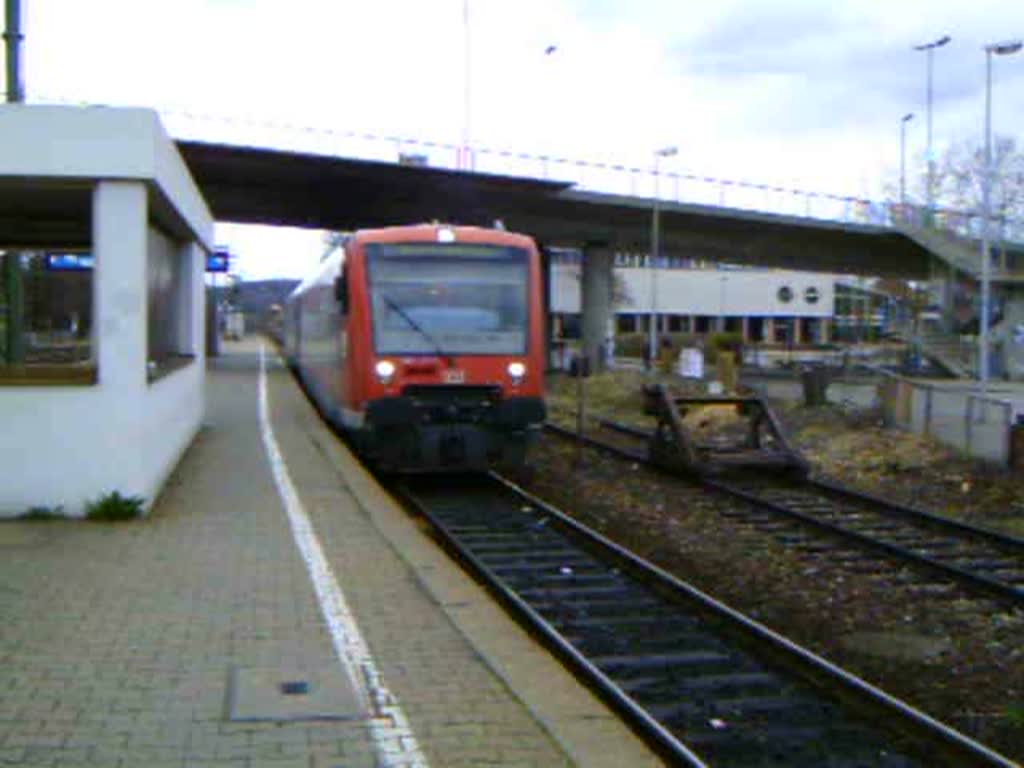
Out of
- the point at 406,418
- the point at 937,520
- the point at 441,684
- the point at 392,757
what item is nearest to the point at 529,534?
the point at 406,418

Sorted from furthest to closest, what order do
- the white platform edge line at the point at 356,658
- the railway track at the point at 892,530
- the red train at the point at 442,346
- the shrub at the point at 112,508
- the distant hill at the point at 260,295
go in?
the distant hill at the point at 260,295
the red train at the point at 442,346
the shrub at the point at 112,508
the railway track at the point at 892,530
the white platform edge line at the point at 356,658

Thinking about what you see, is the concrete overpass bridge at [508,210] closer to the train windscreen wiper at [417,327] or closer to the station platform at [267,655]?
the train windscreen wiper at [417,327]

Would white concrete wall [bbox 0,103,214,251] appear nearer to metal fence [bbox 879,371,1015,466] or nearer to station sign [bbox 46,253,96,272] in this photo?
station sign [bbox 46,253,96,272]

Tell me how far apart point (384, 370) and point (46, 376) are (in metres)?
4.14

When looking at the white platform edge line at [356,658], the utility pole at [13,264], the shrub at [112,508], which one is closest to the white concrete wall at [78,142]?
the utility pole at [13,264]

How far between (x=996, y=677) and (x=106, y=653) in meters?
4.86

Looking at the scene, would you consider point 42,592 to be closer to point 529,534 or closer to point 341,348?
point 529,534

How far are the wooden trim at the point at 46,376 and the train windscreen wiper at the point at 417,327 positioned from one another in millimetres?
4179

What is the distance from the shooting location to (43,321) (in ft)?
41.2

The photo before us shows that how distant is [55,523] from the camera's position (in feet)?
34.2

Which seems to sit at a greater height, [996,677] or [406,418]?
[406,418]

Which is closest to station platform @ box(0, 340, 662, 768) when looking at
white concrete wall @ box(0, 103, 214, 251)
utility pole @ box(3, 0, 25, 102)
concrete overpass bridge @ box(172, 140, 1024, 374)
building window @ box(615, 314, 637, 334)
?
white concrete wall @ box(0, 103, 214, 251)

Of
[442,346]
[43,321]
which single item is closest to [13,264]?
[43,321]

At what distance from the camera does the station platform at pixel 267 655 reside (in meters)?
5.29
